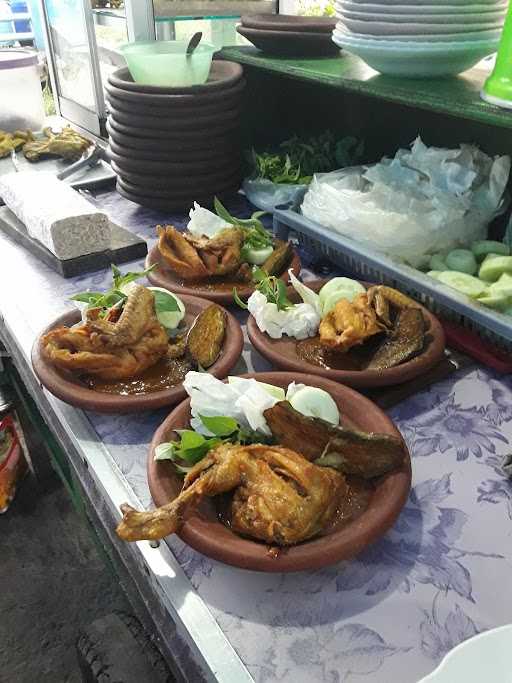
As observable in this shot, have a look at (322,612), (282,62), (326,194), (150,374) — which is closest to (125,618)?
(150,374)

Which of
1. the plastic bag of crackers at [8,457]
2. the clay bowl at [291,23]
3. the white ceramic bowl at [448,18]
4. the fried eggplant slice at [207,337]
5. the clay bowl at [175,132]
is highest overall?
the white ceramic bowl at [448,18]

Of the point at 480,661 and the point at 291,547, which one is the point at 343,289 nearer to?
the point at 291,547

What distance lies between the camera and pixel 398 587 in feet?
2.70

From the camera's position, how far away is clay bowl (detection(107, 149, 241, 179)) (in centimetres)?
191

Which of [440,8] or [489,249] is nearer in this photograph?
[440,8]

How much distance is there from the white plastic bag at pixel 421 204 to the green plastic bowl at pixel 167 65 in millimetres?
628

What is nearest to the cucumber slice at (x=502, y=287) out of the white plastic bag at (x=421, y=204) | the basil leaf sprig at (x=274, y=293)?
the white plastic bag at (x=421, y=204)

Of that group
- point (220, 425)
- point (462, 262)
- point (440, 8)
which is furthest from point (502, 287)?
point (220, 425)

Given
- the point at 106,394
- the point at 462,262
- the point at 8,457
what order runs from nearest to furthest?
1. the point at 106,394
2. the point at 462,262
3. the point at 8,457

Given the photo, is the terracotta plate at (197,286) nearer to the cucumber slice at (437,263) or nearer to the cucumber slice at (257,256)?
the cucumber slice at (257,256)

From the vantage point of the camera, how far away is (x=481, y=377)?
4.13 feet

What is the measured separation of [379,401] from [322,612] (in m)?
0.48

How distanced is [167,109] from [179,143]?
0.11 meters

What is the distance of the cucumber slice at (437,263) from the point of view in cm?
146
